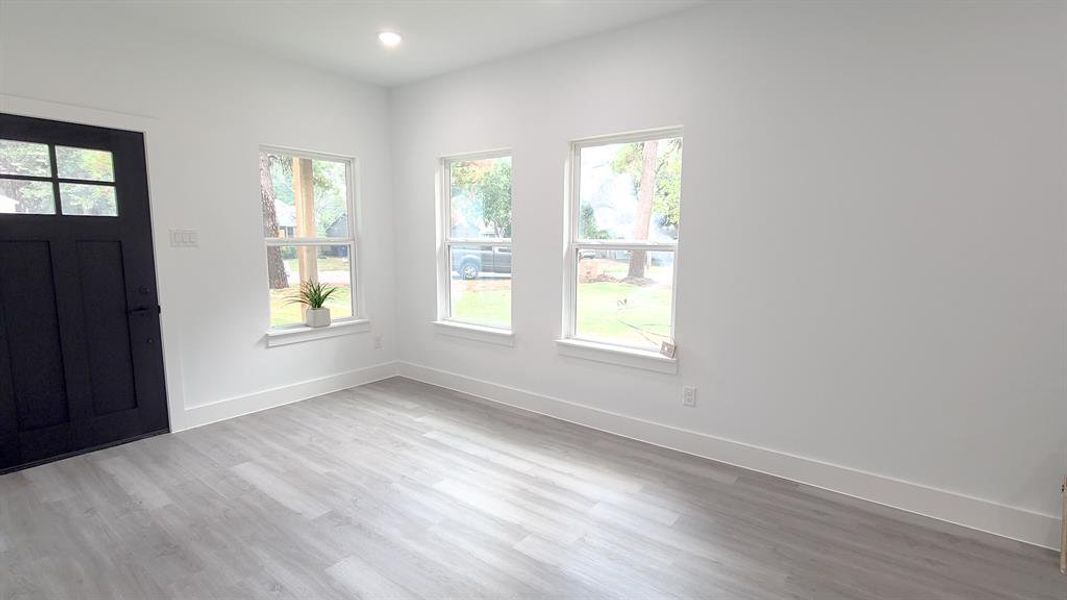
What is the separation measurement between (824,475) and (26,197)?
16.0 feet

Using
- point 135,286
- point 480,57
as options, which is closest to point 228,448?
point 135,286

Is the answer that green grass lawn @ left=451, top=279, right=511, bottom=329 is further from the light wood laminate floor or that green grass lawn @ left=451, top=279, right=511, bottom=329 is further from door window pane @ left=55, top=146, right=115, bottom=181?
door window pane @ left=55, top=146, right=115, bottom=181

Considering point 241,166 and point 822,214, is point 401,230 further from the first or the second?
point 822,214

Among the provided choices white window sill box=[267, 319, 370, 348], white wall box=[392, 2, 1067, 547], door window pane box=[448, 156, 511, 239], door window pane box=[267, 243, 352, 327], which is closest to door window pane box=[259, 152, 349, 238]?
door window pane box=[267, 243, 352, 327]

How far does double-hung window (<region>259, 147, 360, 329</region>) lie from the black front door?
0.85m

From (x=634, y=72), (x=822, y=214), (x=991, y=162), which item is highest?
(x=634, y=72)

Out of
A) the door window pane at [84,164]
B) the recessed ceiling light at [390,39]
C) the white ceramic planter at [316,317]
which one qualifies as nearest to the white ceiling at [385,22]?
the recessed ceiling light at [390,39]

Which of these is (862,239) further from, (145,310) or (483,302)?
(145,310)

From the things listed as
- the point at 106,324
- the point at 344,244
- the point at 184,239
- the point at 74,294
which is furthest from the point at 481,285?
the point at 74,294

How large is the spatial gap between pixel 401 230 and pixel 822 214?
141 inches

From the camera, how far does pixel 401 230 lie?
4781mm

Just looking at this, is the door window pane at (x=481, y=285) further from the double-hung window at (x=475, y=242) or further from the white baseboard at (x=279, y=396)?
the white baseboard at (x=279, y=396)

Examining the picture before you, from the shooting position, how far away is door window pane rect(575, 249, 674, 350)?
3.31 metres

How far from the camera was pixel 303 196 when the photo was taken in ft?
13.9
